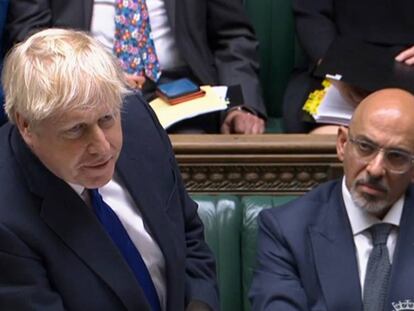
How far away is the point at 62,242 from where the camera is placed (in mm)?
1373

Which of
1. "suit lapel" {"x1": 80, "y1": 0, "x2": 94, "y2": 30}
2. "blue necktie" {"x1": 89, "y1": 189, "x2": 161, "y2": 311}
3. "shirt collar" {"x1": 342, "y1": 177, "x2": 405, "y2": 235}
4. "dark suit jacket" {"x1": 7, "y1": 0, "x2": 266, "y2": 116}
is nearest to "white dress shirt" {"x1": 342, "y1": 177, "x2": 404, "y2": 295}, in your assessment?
"shirt collar" {"x1": 342, "y1": 177, "x2": 405, "y2": 235}

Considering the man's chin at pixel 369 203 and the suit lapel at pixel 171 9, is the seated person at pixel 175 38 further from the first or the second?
the man's chin at pixel 369 203

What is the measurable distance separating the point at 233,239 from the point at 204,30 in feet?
2.19

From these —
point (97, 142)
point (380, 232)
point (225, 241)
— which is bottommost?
point (225, 241)

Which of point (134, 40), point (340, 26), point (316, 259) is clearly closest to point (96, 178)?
point (316, 259)

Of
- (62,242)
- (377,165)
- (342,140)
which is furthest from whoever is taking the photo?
(342,140)

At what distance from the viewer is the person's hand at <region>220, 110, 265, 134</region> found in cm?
234

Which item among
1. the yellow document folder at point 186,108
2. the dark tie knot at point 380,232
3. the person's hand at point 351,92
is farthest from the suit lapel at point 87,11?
the dark tie knot at point 380,232

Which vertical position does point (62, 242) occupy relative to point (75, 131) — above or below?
below

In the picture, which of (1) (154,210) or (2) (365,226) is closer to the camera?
(1) (154,210)

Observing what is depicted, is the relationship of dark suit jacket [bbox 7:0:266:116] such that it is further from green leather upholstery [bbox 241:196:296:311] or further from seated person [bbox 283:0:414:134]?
green leather upholstery [bbox 241:196:296:311]

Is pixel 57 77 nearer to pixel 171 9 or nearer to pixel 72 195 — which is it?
pixel 72 195

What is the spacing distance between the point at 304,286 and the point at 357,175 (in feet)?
0.79

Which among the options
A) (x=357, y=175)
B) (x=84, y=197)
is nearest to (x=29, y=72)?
(x=84, y=197)
